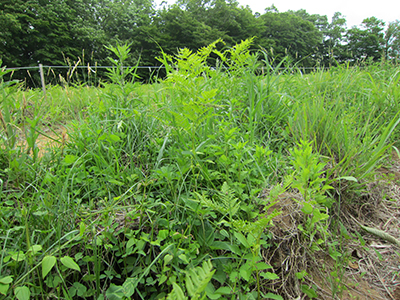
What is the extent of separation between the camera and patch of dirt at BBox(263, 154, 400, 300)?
1.07 m

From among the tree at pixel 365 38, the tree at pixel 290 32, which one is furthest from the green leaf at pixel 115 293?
the tree at pixel 365 38

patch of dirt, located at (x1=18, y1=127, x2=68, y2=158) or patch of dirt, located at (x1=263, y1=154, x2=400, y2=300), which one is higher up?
patch of dirt, located at (x1=18, y1=127, x2=68, y2=158)

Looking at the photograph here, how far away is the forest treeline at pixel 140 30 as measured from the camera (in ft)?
65.9

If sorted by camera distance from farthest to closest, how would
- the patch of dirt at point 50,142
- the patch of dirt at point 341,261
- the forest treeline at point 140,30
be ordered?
the forest treeline at point 140,30, the patch of dirt at point 50,142, the patch of dirt at point 341,261

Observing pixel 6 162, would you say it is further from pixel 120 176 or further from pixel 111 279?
pixel 111 279

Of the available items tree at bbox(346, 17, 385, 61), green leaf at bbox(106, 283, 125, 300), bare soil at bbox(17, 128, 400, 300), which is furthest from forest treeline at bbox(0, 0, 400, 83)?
green leaf at bbox(106, 283, 125, 300)

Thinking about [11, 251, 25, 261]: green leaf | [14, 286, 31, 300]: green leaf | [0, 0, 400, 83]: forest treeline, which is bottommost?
[14, 286, 31, 300]: green leaf

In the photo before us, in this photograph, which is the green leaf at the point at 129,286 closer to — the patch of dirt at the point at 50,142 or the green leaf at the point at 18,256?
the green leaf at the point at 18,256

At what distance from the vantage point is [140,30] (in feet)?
89.4

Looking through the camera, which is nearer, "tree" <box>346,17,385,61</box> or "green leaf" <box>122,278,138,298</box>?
"green leaf" <box>122,278,138,298</box>

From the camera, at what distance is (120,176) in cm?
133

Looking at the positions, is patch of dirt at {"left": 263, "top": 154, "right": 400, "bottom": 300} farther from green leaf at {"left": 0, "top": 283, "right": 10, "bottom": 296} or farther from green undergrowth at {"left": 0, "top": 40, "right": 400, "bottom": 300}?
green leaf at {"left": 0, "top": 283, "right": 10, "bottom": 296}

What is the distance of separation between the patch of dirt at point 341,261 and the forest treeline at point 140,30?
4.72m

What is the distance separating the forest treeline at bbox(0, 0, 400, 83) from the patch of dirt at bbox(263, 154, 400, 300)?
4.72m
